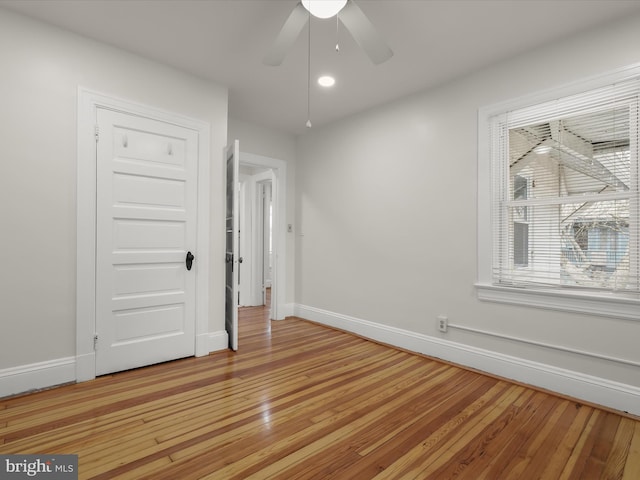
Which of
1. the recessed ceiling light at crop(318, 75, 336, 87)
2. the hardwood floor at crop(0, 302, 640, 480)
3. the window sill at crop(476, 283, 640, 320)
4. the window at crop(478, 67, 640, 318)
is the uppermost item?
the recessed ceiling light at crop(318, 75, 336, 87)

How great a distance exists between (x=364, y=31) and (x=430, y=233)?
6.66 ft

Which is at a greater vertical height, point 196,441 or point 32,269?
point 32,269

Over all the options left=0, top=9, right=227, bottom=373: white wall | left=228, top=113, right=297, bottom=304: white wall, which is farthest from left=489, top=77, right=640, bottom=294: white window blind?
left=0, top=9, right=227, bottom=373: white wall

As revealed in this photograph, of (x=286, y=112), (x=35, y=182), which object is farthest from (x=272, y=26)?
(x=35, y=182)

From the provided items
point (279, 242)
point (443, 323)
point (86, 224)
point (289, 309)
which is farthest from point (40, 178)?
point (443, 323)

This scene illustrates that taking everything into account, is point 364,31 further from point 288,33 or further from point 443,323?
point 443,323

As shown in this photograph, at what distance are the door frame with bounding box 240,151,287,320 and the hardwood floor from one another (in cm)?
181

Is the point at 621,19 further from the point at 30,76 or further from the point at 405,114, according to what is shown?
the point at 30,76

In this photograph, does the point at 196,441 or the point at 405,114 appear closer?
the point at 196,441

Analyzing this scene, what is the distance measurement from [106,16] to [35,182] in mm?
1305

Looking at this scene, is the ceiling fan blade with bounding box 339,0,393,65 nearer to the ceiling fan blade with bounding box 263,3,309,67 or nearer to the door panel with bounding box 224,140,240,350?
the ceiling fan blade with bounding box 263,3,309,67

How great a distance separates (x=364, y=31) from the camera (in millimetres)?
1935

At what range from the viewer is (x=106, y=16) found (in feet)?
7.75

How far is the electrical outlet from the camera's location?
3188 mm
